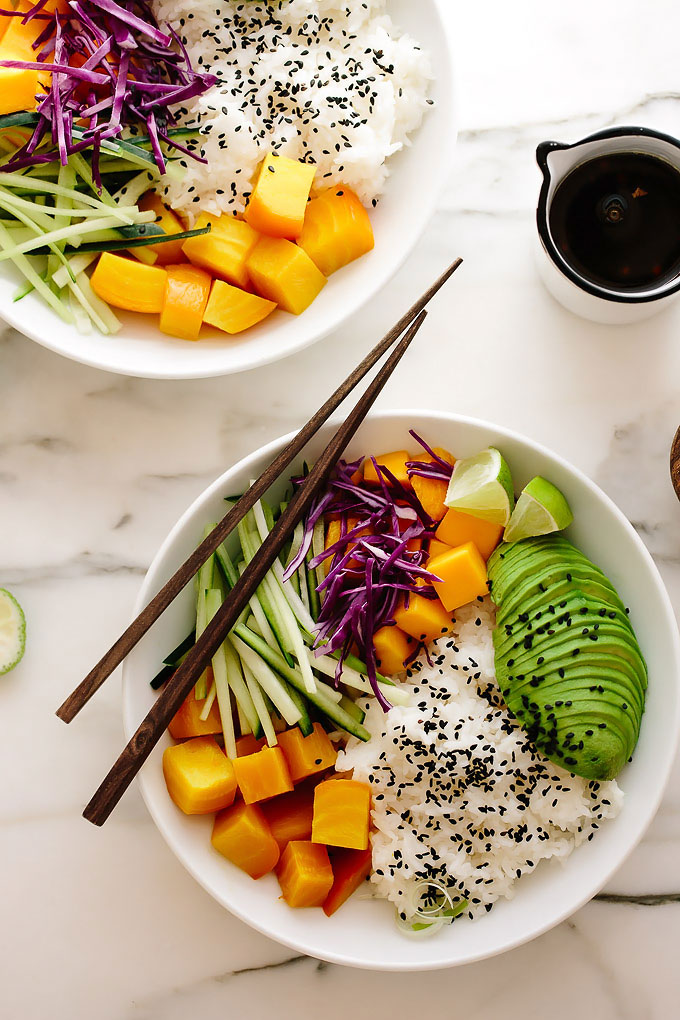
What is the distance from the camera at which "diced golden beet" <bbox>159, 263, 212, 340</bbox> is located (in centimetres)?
174

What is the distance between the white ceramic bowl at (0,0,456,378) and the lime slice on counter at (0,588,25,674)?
1.94 ft

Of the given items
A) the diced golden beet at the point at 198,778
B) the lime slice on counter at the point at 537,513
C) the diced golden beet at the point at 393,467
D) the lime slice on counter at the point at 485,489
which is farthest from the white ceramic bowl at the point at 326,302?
the diced golden beet at the point at 198,778

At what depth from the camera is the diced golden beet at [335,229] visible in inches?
68.6

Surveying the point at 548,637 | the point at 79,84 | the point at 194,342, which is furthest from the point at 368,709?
the point at 79,84

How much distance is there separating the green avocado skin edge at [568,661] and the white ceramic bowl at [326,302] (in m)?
0.64

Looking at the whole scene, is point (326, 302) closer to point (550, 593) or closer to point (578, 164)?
point (578, 164)

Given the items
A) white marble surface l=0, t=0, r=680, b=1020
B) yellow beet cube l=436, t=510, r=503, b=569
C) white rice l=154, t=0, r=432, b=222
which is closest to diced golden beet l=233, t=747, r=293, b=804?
white marble surface l=0, t=0, r=680, b=1020

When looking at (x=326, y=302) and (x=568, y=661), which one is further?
(x=326, y=302)

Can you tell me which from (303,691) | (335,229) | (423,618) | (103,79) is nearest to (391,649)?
(423,618)

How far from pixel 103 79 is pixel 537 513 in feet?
3.95

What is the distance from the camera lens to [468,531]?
1.71m

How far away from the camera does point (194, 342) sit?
1814 mm

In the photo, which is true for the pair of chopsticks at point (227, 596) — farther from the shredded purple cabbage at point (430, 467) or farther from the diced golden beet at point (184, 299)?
the diced golden beet at point (184, 299)

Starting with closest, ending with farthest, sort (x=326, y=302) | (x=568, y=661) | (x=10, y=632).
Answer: (x=568, y=661), (x=326, y=302), (x=10, y=632)
